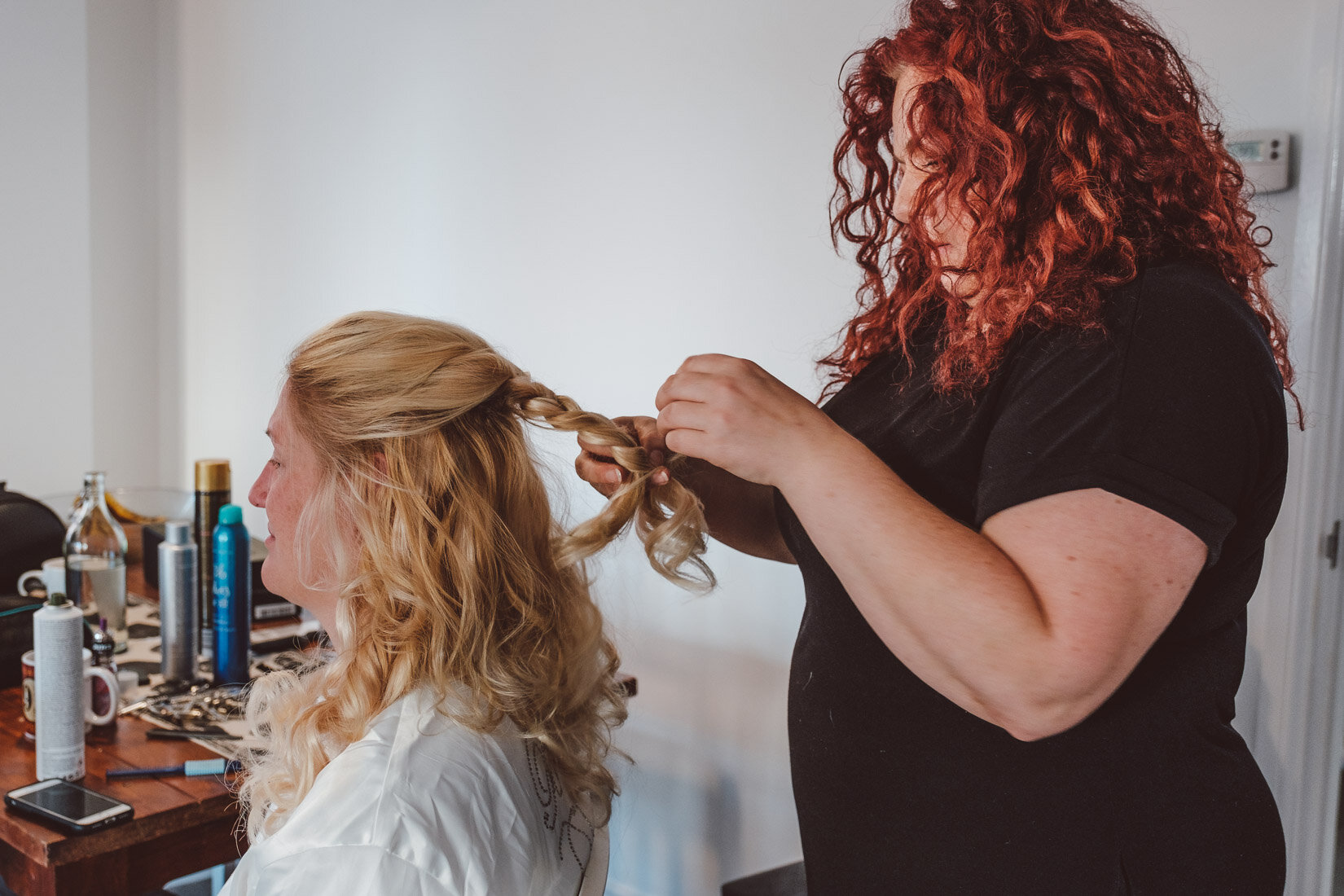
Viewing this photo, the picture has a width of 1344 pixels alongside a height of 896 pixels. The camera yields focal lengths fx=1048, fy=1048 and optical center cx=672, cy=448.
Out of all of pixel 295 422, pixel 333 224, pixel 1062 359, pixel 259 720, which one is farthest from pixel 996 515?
pixel 333 224

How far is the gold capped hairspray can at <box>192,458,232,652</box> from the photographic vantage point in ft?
6.16

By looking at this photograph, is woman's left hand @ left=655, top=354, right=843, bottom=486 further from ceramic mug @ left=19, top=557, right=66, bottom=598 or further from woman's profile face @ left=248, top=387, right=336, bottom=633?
ceramic mug @ left=19, top=557, right=66, bottom=598

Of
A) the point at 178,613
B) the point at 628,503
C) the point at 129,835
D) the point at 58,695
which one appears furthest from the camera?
the point at 178,613

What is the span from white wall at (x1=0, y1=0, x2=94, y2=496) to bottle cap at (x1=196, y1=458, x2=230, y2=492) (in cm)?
212

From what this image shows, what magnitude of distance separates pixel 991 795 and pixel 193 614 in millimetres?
1402

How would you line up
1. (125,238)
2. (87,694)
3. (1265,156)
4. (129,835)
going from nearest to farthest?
(129,835), (87,694), (1265,156), (125,238)

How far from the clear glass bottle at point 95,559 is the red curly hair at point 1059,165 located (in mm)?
1664

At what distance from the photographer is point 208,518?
6.25 feet

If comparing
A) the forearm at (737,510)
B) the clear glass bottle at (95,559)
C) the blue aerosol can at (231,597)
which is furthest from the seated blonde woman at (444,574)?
the clear glass bottle at (95,559)

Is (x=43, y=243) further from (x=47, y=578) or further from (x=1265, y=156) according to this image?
(x=1265, y=156)

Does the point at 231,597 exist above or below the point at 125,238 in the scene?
below

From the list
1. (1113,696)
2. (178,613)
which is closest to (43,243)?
(178,613)

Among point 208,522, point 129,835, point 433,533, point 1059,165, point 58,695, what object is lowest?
point 129,835

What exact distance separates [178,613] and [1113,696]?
1.50 metres
